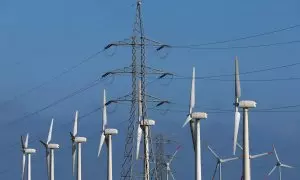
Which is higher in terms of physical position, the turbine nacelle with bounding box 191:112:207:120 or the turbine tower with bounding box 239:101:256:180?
the turbine nacelle with bounding box 191:112:207:120

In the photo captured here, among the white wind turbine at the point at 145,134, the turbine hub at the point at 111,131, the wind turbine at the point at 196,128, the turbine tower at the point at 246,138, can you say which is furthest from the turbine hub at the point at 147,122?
the turbine tower at the point at 246,138

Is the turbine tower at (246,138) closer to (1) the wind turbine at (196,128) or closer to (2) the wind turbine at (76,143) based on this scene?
(1) the wind turbine at (196,128)

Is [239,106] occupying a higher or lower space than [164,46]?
lower

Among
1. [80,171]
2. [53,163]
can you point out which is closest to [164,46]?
[80,171]

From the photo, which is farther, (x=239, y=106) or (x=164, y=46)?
(x=164, y=46)

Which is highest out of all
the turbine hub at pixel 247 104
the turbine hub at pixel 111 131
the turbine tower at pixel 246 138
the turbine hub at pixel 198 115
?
the turbine hub at pixel 111 131

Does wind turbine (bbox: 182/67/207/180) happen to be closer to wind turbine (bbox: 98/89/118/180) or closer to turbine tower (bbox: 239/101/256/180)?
turbine tower (bbox: 239/101/256/180)

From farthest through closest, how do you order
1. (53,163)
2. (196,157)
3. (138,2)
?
(53,163) < (138,2) < (196,157)

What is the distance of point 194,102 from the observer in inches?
5482

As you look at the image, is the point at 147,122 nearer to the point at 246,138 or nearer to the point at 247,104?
the point at 247,104

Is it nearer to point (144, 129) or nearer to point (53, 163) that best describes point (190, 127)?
point (144, 129)

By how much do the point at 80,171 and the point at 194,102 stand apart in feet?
147

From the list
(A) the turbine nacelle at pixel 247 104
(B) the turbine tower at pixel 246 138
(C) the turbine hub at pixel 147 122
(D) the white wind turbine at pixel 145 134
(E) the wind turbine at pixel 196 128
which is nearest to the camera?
(B) the turbine tower at pixel 246 138

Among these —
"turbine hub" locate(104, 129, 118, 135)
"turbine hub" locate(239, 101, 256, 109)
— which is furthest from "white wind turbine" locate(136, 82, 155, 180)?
"turbine hub" locate(239, 101, 256, 109)
